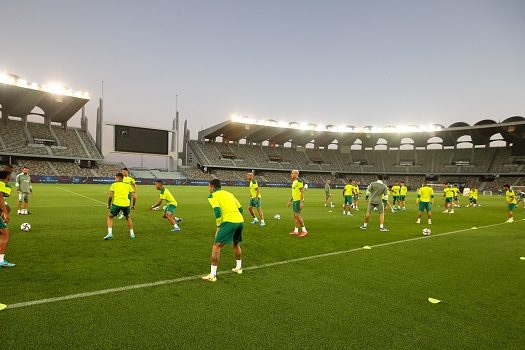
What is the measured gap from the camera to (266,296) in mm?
5211

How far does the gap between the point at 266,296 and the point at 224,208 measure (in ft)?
5.97

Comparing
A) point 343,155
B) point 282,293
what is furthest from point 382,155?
point 282,293

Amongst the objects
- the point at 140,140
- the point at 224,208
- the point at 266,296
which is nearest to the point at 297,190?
A: the point at 224,208

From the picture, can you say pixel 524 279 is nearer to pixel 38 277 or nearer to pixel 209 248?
pixel 209 248

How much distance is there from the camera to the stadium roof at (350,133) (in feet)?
221

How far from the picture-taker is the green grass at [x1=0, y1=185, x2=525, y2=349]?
12.6 feet

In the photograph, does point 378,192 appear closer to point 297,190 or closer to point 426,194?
point 297,190

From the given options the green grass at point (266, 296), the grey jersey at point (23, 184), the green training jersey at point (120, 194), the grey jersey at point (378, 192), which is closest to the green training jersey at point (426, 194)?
the grey jersey at point (378, 192)

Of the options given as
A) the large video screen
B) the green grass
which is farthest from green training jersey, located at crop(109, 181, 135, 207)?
the large video screen

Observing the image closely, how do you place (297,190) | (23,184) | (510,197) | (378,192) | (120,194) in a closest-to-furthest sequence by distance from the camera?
(120,194), (297,190), (378,192), (23,184), (510,197)

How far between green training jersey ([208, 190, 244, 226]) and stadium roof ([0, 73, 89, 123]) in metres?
55.6

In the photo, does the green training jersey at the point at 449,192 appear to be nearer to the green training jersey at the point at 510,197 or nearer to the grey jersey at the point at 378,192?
the green training jersey at the point at 510,197

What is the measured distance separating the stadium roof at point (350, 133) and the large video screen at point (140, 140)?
519 inches

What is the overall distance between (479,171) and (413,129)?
17.1 m
